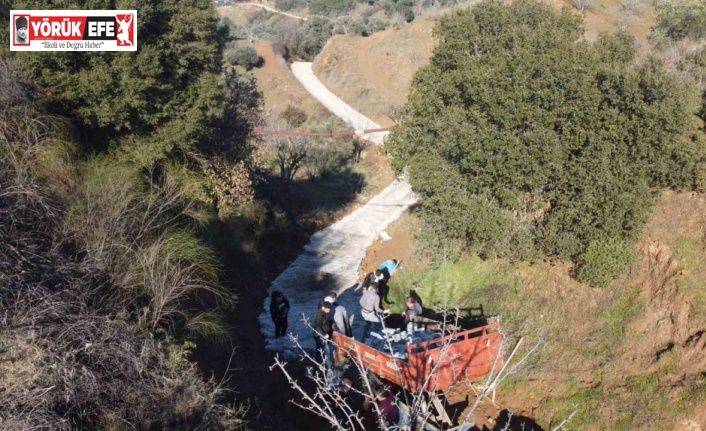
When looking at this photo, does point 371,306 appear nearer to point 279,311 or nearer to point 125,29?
point 279,311

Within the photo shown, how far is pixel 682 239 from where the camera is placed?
1134 centimetres

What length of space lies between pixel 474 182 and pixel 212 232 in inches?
263

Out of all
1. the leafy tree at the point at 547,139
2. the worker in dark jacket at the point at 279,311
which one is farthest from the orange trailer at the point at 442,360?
the leafy tree at the point at 547,139

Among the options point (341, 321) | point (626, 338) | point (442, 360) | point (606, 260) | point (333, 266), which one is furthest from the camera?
point (333, 266)

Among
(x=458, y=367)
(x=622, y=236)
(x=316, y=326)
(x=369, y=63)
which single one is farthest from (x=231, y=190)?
(x=369, y=63)

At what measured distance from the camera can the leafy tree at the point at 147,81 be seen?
1240 centimetres

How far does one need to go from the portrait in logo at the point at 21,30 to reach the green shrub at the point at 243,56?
4114 cm

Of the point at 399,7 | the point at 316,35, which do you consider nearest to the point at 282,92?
the point at 316,35

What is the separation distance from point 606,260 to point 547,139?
105 inches

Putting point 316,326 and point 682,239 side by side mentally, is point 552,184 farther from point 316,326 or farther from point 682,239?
point 316,326

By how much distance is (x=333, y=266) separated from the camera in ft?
61.7

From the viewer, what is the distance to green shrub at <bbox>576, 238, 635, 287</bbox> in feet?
37.1

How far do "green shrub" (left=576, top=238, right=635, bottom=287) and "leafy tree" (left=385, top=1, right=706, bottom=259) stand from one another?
22 cm

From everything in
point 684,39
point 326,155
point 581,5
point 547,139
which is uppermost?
point 581,5
